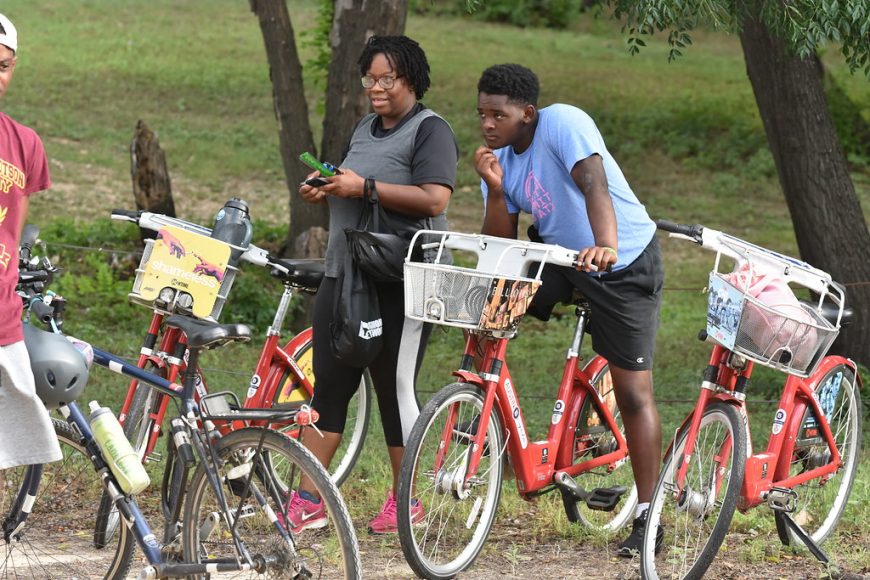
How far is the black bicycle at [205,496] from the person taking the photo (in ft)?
13.1

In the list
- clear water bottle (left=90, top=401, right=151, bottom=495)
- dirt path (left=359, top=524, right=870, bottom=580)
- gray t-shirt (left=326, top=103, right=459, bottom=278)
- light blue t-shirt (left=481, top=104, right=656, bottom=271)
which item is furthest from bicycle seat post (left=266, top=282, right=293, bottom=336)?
clear water bottle (left=90, top=401, right=151, bottom=495)

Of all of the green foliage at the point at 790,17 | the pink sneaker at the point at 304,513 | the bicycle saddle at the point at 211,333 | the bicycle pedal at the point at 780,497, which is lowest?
the pink sneaker at the point at 304,513

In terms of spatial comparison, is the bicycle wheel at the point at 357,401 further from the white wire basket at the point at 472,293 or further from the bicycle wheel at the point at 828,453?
the bicycle wheel at the point at 828,453

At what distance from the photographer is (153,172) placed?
472 inches

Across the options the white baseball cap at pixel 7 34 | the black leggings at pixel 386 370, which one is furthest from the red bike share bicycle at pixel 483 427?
the white baseball cap at pixel 7 34

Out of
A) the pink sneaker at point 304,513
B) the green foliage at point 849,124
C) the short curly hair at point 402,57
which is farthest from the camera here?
the green foliage at point 849,124

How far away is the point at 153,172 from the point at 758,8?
5943 mm

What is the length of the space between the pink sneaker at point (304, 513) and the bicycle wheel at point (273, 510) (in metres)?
0.05

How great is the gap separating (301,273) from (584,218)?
1.26 metres

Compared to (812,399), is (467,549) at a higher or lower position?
lower

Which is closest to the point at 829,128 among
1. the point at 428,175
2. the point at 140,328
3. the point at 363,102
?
the point at 363,102

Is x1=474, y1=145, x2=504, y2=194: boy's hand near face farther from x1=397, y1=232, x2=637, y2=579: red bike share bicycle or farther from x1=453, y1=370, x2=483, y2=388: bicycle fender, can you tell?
x1=453, y1=370, x2=483, y2=388: bicycle fender

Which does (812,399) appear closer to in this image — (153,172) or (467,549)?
(467,549)

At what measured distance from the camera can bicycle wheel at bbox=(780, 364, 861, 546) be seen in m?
5.17
